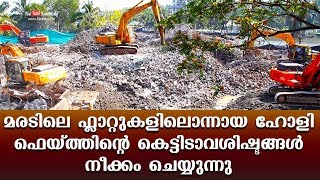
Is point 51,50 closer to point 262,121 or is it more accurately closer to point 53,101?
point 53,101

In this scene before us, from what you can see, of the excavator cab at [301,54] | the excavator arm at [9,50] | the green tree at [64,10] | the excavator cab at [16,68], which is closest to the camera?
the excavator cab at [16,68]

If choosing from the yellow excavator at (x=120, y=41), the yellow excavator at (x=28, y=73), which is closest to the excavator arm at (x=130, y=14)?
the yellow excavator at (x=120, y=41)

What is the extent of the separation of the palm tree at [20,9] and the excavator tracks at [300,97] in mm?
27709

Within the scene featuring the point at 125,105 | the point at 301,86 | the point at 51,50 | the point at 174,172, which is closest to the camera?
the point at 174,172

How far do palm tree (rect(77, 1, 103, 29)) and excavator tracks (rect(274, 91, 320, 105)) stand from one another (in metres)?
22.9

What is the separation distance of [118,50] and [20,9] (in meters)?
19.4

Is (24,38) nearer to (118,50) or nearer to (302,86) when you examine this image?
(118,50)

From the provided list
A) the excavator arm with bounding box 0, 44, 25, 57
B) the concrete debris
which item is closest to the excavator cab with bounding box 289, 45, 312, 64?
the concrete debris

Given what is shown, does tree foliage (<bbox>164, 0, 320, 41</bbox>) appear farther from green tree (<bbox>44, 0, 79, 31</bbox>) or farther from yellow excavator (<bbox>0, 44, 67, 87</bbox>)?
green tree (<bbox>44, 0, 79, 31</bbox>)

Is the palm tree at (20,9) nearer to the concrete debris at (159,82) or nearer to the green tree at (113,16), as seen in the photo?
the green tree at (113,16)

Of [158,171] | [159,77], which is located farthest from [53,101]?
[158,171]

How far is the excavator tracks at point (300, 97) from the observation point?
1077 cm

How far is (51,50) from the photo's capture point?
2153 cm

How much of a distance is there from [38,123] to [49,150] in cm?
46
